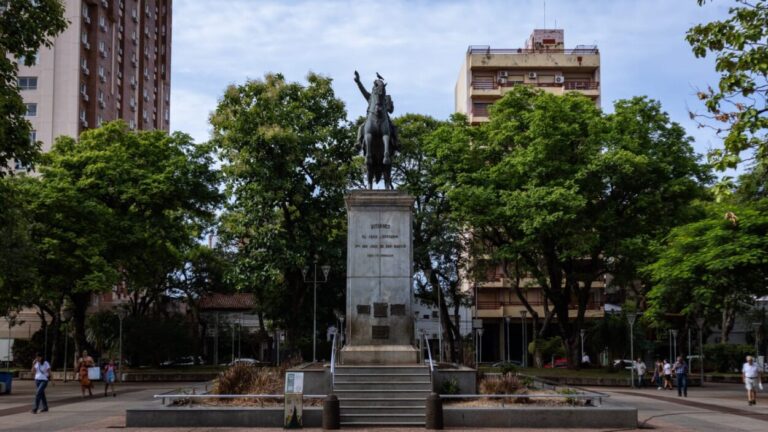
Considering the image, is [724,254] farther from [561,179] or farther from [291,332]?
[291,332]

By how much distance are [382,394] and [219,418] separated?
13.1ft

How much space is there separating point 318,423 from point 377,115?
9372 mm

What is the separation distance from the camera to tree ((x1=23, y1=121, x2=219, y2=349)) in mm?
40312

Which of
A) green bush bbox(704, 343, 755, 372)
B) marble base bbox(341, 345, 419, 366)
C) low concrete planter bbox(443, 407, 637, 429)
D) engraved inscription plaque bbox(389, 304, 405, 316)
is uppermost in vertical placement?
engraved inscription plaque bbox(389, 304, 405, 316)


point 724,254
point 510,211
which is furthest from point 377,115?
point 510,211

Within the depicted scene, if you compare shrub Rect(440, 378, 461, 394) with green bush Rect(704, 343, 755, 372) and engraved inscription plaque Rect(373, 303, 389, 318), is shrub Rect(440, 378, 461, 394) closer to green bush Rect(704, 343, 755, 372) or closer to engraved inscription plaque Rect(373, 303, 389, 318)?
engraved inscription plaque Rect(373, 303, 389, 318)

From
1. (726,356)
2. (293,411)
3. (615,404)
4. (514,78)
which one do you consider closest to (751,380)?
(615,404)

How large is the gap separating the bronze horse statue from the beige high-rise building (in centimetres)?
3703

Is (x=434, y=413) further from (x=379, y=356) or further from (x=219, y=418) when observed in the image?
(x=219, y=418)

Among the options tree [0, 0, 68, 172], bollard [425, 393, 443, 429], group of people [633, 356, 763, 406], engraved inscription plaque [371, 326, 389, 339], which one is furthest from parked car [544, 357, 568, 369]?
tree [0, 0, 68, 172]

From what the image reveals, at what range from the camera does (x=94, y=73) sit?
65.2 meters

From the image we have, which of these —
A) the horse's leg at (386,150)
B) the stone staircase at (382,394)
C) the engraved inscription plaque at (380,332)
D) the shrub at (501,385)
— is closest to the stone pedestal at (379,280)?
the engraved inscription plaque at (380,332)

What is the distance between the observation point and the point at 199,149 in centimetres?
4741

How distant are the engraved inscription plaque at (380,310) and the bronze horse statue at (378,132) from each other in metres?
3.65
